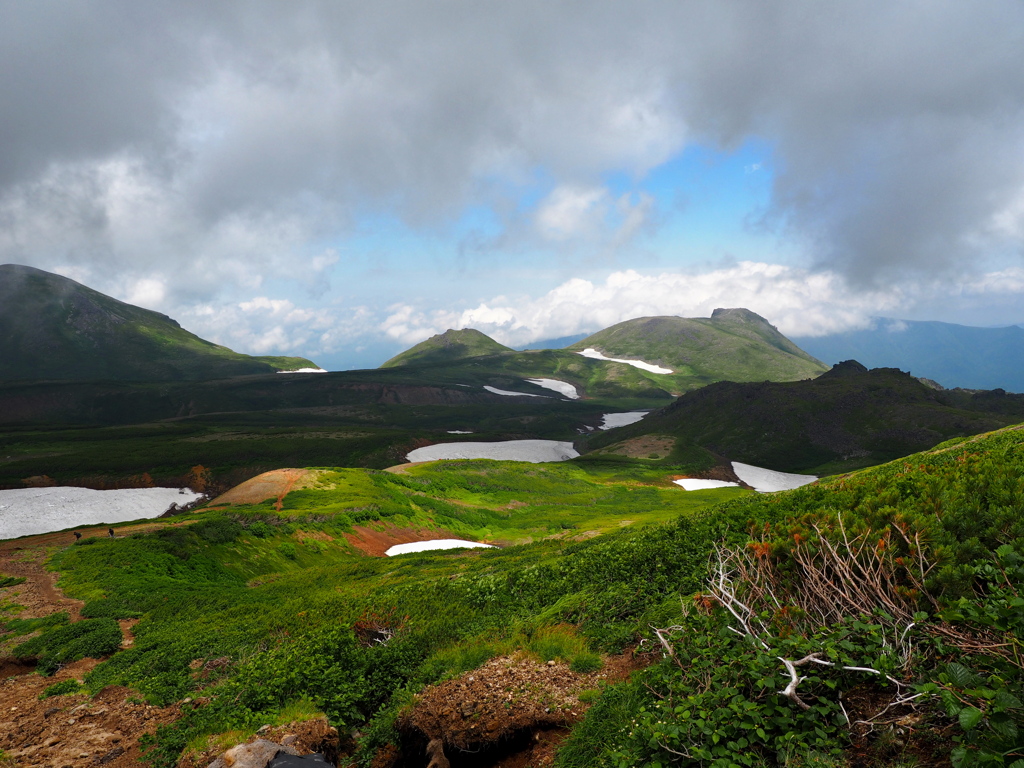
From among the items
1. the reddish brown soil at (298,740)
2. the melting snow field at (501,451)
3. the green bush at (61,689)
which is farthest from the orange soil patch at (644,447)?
the reddish brown soil at (298,740)

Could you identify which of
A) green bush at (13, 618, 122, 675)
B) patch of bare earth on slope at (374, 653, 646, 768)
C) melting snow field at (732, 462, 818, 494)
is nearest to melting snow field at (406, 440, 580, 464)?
melting snow field at (732, 462, 818, 494)

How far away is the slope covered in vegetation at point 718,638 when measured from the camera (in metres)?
5.28

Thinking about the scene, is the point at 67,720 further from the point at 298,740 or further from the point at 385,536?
the point at 385,536

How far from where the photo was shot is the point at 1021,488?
26.3 ft

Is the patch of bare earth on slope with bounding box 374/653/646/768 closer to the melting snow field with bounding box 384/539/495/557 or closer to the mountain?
the melting snow field with bounding box 384/539/495/557

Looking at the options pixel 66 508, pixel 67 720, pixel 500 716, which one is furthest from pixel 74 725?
pixel 66 508

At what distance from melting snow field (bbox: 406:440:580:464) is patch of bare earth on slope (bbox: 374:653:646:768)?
112 metres

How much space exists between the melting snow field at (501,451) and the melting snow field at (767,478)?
1858 inches

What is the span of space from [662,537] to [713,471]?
379 feet

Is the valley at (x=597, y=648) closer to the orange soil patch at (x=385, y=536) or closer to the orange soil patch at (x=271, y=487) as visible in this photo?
the orange soil patch at (x=385, y=536)

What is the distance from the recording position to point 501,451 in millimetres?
139500

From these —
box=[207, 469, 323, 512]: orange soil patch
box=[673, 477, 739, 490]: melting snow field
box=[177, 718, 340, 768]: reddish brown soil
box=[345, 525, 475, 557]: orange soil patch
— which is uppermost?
box=[177, 718, 340, 768]: reddish brown soil

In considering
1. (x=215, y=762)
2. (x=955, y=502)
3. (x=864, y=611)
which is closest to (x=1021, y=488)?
(x=955, y=502)

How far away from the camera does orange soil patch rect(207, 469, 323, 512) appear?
53.2 metres
